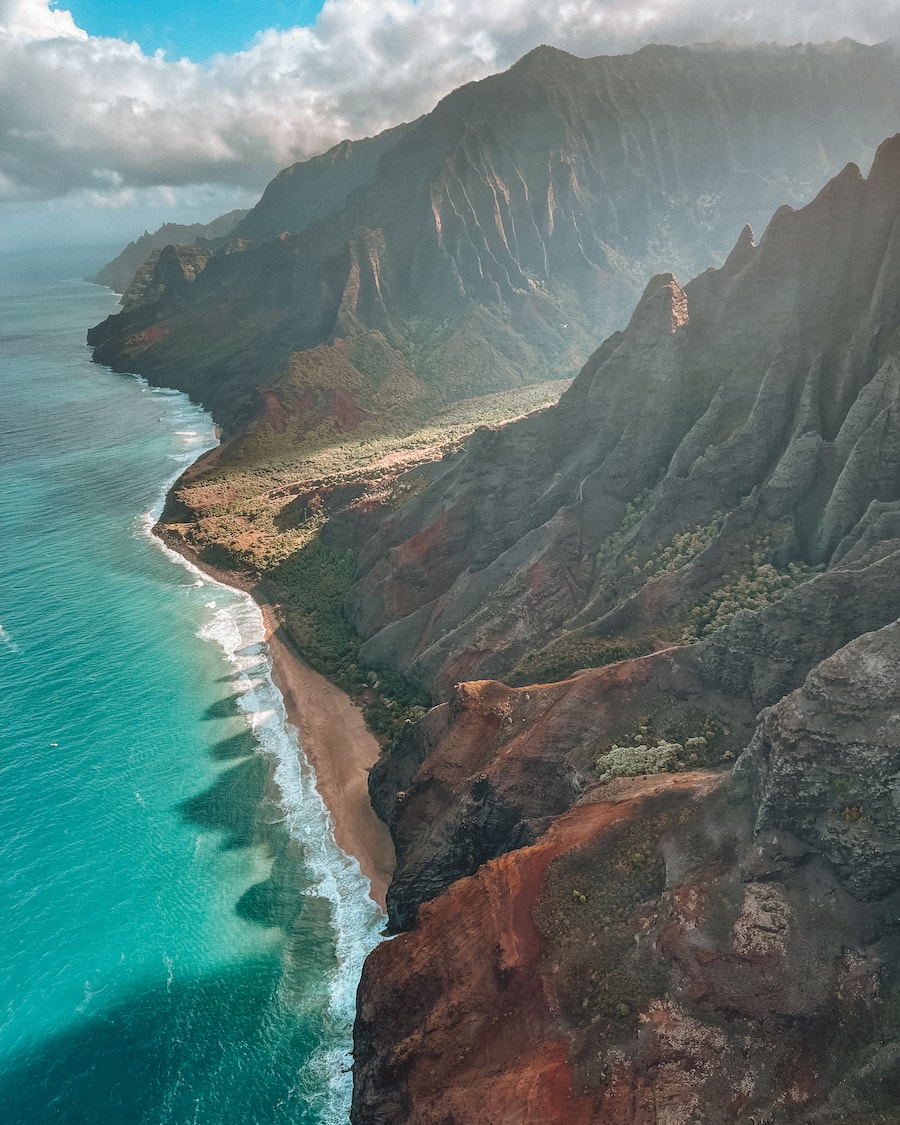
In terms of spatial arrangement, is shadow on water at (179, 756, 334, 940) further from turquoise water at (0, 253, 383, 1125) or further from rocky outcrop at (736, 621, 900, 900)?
rocky outcrop at (736, 621, 900, 900)

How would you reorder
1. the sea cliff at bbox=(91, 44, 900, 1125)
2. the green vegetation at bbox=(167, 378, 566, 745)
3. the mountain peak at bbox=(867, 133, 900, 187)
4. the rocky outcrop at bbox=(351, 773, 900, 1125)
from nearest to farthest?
the rocky outcrop at bbox=(351, 773, 900, 1125) < the sea cliff at bbox=(91, 44, 900, 1125) < the mountain peak at bbox=(867, 133, 900, 187) < the green vegetation at bbox=(167, 378, 566, 745)

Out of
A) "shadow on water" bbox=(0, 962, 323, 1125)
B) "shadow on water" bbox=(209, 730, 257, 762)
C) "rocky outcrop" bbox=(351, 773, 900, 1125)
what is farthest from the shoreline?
"rocky outcrop" bbox=(351, 773, 900, 1125)

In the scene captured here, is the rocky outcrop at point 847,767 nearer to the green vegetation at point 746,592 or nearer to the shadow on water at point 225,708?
the green vegetation at point 746,592

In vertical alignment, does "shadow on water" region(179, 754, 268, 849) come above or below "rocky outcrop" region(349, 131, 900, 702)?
below

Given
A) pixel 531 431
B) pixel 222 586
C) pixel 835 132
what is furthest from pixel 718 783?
pixel 835 132

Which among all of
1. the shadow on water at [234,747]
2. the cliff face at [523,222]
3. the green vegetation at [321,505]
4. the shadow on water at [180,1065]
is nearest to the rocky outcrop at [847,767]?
the shadow on water at [180,1065]

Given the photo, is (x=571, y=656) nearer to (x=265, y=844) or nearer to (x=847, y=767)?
(x=847, y=767)
